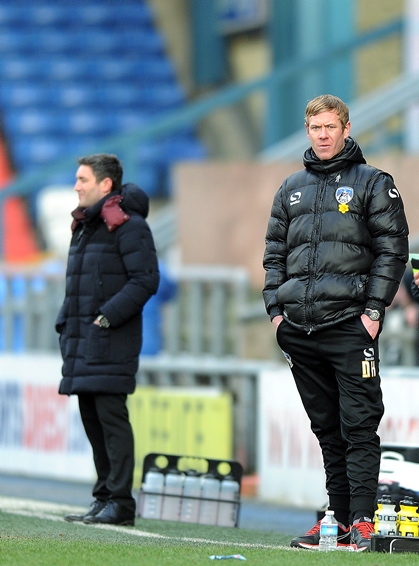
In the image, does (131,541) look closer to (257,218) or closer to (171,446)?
(171,446)

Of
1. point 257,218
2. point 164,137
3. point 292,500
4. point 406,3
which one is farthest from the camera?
point 406,3

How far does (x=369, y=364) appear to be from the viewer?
24.0 feet

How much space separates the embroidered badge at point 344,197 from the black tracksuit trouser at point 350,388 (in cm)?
49

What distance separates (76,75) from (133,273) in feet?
50.6

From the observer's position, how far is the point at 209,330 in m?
14.2

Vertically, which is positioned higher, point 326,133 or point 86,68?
point 86,68

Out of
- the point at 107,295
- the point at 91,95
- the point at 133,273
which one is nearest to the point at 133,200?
the point at 133,273

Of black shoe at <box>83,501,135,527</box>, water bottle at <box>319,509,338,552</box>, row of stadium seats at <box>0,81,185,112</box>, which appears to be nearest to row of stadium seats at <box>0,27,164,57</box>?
row of stadium seats at <box>0,81,185,112</box>

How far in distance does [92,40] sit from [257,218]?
33.4 feet

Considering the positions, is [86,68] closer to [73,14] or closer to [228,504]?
[73,14]

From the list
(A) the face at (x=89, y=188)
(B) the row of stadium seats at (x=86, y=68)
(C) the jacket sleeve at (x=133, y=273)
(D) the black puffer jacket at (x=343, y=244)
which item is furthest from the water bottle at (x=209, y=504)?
(B) the row of stadium seats at (x=86, y=68)

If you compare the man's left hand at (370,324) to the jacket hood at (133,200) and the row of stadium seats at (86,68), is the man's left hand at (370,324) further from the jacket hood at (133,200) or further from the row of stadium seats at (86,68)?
the row of stadium seats at (86,68)

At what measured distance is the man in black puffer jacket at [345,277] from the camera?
23.8ft

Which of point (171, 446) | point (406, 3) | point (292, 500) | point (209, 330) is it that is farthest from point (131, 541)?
point (406, 3)
